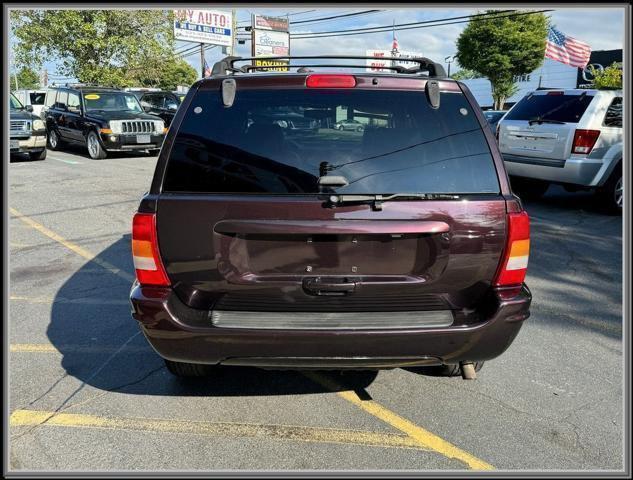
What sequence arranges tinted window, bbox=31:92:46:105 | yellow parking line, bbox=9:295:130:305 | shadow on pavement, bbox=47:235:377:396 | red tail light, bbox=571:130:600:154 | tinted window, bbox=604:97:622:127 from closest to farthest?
shadow on pavement, bbox=47:235:377:396 < yellow parking line, bbox=9:295:130:305 < red tail light, bbox=571:130:600:154 < tinted window, bbox=604:97:622:127 < tinted window, bbox=31:92:46:105

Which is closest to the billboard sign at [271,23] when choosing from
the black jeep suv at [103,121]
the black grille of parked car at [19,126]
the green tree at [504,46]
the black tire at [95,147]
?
the green tree at [504,46]

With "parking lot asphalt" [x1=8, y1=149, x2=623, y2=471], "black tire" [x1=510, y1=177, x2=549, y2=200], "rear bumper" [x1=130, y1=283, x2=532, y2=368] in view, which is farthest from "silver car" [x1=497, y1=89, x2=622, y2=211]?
"rear bumper" [x1=130, y1=283, x2=532, y2=368]

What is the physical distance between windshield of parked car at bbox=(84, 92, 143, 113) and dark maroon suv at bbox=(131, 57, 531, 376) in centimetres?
1453

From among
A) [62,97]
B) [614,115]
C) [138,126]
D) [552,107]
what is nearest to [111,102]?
[138,126]

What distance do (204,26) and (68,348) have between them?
26.6 meters

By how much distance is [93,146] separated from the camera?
15438mm

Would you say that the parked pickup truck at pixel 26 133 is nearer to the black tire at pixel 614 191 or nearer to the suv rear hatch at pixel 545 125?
the suv rear hatch at pixel 545 125

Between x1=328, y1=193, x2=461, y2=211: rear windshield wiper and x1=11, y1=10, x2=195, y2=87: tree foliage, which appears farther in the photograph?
x1=11, y1=10, x2=195, y2=87: tree foliage

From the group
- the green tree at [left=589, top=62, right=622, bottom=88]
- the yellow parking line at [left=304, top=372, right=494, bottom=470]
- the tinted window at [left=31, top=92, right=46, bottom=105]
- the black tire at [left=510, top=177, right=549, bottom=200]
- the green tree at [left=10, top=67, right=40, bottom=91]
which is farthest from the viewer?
the green tree at [left=10, top=67, right=40, bottom=91]

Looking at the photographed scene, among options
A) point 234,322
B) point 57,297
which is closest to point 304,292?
point 234,322

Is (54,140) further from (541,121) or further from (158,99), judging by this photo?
(541,121)

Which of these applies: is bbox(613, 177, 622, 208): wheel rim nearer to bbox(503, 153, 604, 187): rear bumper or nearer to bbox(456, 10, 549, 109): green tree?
bbox(503, 153, 604, 187): rear bumper

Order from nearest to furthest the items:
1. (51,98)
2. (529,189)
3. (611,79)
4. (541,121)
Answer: (541,121) → (529,189) → (51,98) → (611,79)

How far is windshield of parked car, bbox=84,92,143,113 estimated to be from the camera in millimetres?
15789
